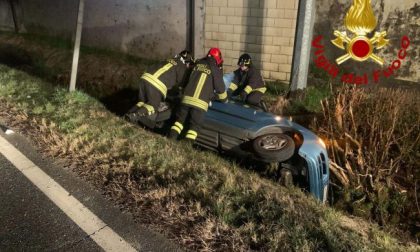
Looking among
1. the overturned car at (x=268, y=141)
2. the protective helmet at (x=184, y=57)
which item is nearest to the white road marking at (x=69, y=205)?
the overturned car at (x=268, y=141)

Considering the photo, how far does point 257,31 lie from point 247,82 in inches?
112

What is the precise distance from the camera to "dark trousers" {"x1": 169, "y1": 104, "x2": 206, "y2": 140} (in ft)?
17.2

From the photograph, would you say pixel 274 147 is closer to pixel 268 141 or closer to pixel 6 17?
pixel 268 141

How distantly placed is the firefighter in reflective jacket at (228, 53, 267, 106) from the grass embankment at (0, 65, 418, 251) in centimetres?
169

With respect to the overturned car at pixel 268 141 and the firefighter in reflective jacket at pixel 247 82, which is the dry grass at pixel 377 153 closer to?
the overturned car at pixel 268 141

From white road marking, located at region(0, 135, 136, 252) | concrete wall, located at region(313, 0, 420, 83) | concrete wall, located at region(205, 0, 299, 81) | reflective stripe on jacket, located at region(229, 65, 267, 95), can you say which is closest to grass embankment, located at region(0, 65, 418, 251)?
white road marking, located at region(0, 135, 136, 252)

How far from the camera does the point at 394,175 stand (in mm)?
5020

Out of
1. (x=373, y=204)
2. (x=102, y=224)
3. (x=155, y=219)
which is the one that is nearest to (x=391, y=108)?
(x=373, y=204)

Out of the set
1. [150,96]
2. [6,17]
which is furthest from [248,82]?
[6,17]

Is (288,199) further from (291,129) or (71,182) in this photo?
(71,182)

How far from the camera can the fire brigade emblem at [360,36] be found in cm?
745

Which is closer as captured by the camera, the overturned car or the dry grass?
the overturned car

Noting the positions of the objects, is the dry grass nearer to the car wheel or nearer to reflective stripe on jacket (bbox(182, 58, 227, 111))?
the car wheel

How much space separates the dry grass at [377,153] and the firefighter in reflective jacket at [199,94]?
1.62m
